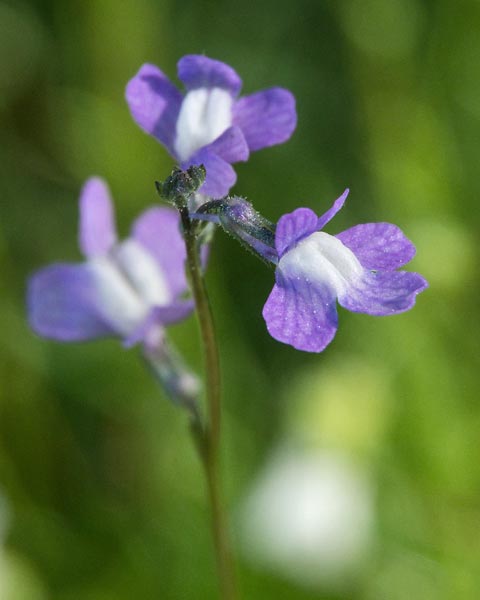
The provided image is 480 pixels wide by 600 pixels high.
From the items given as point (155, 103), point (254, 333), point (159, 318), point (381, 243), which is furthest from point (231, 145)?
point (254, 333)

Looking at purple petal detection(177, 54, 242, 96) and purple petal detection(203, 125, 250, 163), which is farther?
purple petal detection(177, 54, 242, 96)

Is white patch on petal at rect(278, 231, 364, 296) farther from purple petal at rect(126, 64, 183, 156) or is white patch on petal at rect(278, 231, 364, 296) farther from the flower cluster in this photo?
purple petal at rect(126, 64, 183, 156)

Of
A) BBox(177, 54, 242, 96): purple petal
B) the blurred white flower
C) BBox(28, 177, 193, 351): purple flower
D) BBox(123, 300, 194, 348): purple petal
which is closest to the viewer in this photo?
BBox(177, 54, 242, 96): purple petal

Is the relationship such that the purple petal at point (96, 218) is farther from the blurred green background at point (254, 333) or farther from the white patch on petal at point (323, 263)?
the blurred green background at point (254, 333)

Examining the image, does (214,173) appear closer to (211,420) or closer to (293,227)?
(293,227)

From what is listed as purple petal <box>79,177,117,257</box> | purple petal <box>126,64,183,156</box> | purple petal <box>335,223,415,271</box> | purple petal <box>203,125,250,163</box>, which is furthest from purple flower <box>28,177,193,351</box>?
purple petal <box>335,223,415,271</box>

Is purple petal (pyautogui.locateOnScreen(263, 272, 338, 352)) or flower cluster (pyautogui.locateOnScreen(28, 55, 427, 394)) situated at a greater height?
flower cluster (pyautogui.locateOnScreen(28, 55, 427, 394))

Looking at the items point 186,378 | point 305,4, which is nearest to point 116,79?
point 305,4

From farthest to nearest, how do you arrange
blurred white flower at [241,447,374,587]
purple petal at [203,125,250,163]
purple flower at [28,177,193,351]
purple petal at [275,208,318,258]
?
blurred white flower at [241,447,374,587], purple flower at [28,177,193,351], purple petal at [203,125,250,163], purple petal at [275,208,318,258]
